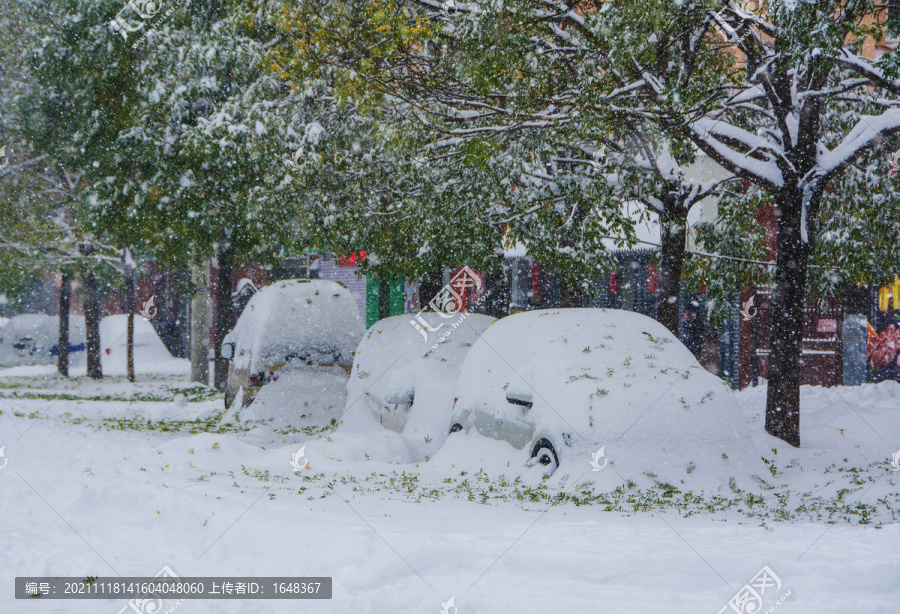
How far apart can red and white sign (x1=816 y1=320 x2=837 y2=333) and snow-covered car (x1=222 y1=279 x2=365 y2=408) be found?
10.5 meters

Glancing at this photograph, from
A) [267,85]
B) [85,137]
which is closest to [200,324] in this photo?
[85,137]

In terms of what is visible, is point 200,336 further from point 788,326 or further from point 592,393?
point 592,393

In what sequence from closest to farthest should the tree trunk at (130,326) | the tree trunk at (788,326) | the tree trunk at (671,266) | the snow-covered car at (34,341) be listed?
the tree trunk at (788,326), the tree trunk at (671,266), the tree trunk at (130,326), the snow-covered car at (34,341)

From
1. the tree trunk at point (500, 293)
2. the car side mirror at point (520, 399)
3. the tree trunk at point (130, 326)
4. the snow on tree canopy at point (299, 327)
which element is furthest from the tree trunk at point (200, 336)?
the car side mirror at point (520, 399)

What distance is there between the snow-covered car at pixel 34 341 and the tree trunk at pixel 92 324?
369cm

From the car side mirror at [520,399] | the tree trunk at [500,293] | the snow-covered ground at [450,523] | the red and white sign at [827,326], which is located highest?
the tree trunk at [500,293]

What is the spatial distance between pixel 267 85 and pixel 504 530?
951 centimetres

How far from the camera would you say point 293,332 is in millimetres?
12039

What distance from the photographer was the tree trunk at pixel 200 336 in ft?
72.7

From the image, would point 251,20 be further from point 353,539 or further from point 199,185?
point 353,539

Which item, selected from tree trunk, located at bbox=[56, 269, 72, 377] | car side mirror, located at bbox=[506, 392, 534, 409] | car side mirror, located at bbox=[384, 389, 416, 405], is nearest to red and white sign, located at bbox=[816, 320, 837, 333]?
car side mirror, located at bbox=[384, 389, 416, 405]

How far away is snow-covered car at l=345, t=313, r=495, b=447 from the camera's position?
930 cm

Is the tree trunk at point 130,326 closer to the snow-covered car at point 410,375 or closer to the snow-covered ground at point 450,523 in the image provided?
the snow-covered ground at point 450,523

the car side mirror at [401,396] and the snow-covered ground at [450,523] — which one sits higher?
the car side mirror at [401,396]
